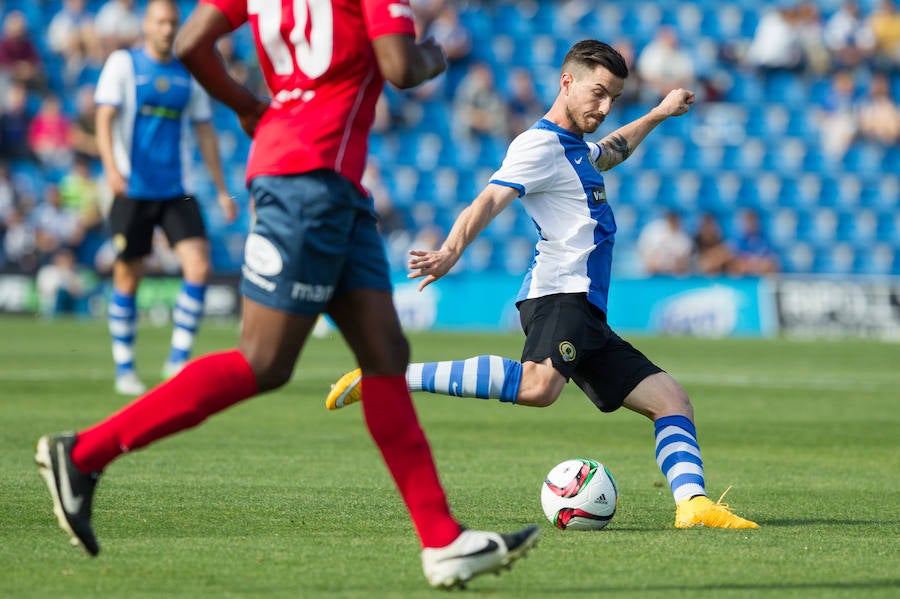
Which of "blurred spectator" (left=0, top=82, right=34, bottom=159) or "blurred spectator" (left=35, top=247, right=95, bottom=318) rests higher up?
"blurred spectator" (left=0, top=82, right=34, bottom=159)

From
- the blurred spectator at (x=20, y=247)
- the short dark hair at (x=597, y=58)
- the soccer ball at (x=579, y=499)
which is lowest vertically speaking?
the blurred spectator at (x=20, y=247)

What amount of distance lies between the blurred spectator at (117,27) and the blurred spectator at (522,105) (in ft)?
22.6

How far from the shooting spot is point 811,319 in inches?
891

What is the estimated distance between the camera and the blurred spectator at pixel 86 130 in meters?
24.4

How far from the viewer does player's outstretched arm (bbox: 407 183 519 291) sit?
16.2ft

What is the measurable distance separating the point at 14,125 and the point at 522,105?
912 centimetres

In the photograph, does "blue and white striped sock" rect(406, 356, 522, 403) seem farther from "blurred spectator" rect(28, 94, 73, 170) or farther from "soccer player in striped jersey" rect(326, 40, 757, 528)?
"blurred spectator" rect(28, 94, 73, 170)

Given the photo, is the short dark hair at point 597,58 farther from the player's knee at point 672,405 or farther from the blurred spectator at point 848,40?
the blurred spectator at point 848,40

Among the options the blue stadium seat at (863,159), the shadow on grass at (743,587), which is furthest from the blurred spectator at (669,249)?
the shadow on grass at (743,587)

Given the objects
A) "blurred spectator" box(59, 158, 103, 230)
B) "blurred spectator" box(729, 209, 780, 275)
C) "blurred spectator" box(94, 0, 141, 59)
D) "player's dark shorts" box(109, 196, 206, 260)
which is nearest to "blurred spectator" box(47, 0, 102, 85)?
"blurred spectator" box(94, 0, 141, 59)

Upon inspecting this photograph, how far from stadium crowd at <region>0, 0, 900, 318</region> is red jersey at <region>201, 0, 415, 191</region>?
19446 mm

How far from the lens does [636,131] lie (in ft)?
22.7

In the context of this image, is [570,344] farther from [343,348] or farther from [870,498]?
[343,348]

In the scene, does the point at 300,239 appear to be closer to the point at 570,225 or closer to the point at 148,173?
the point at 570,225
